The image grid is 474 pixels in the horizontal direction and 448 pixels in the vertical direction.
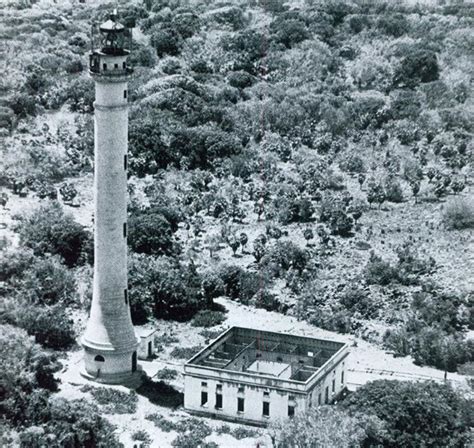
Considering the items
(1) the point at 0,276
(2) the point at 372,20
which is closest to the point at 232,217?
(1) the point at 0,276

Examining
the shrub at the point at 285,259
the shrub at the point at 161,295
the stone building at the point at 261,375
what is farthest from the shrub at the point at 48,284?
the stone building at the point at 261,375

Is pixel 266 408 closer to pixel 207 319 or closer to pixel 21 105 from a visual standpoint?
pixel 207 319

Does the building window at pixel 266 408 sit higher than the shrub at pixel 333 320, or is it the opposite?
the building window at pixel 266 408

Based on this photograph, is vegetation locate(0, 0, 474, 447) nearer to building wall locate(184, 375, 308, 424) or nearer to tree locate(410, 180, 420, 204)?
tree locate(410, 180, 420, 204)

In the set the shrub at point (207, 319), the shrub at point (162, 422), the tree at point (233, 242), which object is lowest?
the shrub at point (207, 319)

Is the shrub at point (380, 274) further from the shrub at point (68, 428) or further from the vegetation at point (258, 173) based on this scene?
the shrub at point (68, 428)

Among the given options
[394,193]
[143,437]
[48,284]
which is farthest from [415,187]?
[143,437]
